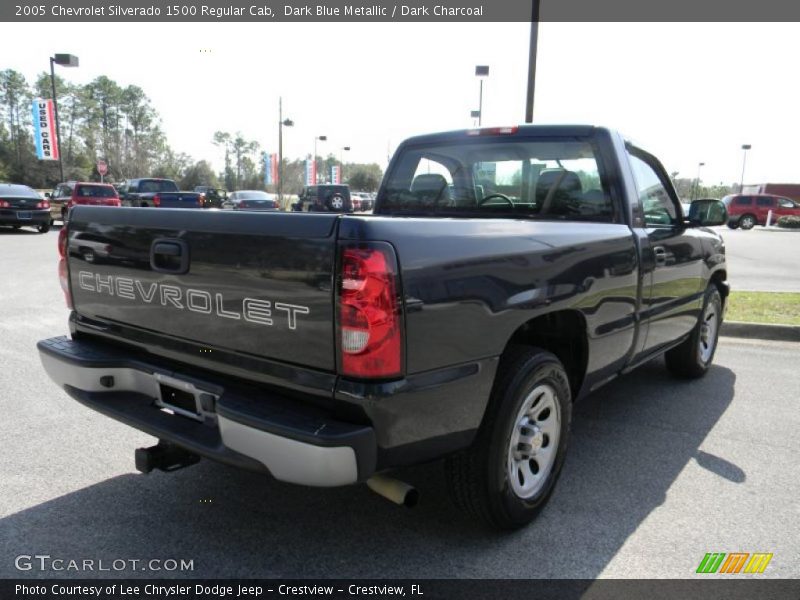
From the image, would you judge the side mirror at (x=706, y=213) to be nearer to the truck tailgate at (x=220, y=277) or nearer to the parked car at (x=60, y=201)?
the truck tailgate at (x=220, y=277)

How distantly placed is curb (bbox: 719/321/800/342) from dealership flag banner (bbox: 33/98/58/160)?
114 ft

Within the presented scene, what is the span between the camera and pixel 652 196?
13.0 feet

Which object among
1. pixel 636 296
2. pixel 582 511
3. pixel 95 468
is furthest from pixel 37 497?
pixel 636 296

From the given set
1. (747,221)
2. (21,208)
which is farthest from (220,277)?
(747,221)

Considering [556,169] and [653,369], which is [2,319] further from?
[653,369]

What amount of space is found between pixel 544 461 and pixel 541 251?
39.8 inches

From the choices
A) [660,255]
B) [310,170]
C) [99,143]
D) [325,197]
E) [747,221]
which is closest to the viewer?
[660,255]

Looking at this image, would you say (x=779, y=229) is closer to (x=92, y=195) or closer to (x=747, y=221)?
(x=747, y=221)

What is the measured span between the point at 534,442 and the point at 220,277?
155 cm

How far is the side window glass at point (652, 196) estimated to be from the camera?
3.73 meters

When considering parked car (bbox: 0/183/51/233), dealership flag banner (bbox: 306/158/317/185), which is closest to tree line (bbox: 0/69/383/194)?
dealership flag banner (bbox: 306/158/317/185)

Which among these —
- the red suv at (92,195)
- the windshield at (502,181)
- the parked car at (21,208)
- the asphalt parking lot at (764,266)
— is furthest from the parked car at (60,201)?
the asphalt parking lot at (764,266)

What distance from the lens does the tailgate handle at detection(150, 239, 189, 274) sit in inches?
93.1

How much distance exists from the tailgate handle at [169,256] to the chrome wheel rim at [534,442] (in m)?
1.53
